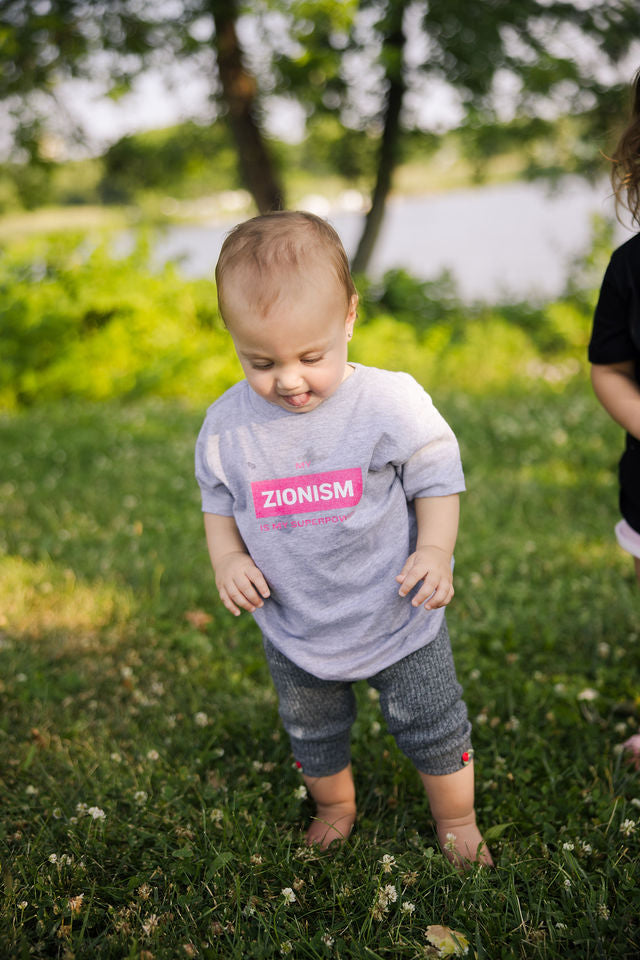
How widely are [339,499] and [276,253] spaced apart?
0.60m

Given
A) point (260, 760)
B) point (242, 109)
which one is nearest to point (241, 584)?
point (260, 760)

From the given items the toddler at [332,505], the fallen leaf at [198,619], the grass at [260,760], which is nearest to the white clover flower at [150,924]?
the grass at [260,760]

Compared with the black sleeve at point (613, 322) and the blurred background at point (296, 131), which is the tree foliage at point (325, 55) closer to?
the blurred background at point (296, 131)

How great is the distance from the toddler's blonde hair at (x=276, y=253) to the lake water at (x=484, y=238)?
1853 mm

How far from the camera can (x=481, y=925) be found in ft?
6.07

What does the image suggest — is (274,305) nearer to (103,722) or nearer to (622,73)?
(103,722)

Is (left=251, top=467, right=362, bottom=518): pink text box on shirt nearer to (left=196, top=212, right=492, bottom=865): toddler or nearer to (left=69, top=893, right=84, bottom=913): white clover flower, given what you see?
(left=196, top=212, right=492, bottom=865): toddler

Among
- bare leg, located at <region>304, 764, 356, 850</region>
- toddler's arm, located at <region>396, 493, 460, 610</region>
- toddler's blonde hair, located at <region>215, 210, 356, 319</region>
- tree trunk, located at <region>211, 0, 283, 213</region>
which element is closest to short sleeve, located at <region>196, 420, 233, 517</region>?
toddler's blonde hair, located at <region>215, 210, 356, 319</region>

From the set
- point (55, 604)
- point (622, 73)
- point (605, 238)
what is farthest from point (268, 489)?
point (622, 73)

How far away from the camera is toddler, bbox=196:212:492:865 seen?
1.82m

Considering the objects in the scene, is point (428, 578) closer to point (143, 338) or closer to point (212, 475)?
point (212, 475)

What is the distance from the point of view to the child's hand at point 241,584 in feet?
6.55

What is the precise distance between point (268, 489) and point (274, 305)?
0.47 meters

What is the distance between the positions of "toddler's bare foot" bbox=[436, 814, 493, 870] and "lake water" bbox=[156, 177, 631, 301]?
243 cm
